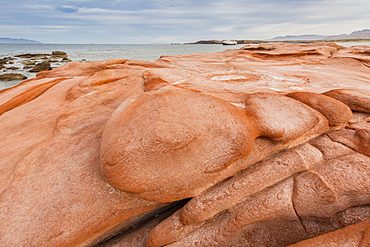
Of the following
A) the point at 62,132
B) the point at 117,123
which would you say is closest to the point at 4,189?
the point at 62,132

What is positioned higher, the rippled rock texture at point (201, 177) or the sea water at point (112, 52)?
the rippled rock texture at point (201, 177)

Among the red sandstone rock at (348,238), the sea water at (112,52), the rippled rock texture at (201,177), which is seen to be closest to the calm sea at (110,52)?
the sea water at (112,52)

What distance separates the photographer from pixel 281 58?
32.8 feet

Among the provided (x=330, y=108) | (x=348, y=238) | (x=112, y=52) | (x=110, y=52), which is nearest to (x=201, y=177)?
(x=348, y=238)

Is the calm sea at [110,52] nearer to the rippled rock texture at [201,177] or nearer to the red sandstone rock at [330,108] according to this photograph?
the rippled rock texture at [201,177]

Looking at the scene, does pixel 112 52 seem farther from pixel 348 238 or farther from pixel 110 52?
pixel 348 238

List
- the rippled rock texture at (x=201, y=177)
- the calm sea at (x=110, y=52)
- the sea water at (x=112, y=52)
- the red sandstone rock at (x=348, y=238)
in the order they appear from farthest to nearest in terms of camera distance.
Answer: the sea water at (x=112, y=52) < the calm sea at (x=110, y=52) < the rippled rock texture at (x=201, y=177) < the red sandstone rock at (x=348, y=238)

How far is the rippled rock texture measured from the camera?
7.65ft

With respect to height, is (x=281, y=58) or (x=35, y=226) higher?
(x=281, y=58)

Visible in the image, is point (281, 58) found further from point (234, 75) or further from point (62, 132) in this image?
point (62, 132)

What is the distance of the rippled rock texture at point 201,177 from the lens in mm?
2332

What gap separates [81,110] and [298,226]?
4215 mm

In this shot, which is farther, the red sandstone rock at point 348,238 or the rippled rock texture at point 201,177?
the rippled rock texture at point 201,177

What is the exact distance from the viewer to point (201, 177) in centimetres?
258
